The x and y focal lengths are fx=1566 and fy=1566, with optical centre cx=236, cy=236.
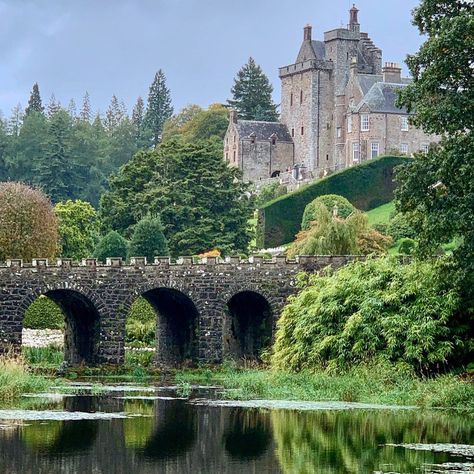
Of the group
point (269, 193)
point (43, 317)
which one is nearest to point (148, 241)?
point (43, 317)

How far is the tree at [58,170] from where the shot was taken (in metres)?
133

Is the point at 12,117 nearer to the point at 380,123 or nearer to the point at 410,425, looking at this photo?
the point at 380,123

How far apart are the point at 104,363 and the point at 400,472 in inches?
1334

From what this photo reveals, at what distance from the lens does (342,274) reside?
50531 millimetres

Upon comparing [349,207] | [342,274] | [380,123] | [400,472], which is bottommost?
[400,472]

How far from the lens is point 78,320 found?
64.0 meters

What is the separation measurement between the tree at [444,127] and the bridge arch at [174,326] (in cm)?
2007

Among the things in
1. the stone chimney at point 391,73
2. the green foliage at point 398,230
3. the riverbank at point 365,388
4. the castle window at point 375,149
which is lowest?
the riverbank at point 365,388

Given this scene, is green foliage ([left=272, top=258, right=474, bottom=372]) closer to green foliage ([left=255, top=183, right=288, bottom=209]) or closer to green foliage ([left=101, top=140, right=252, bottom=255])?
green foliage ([left=101, top=140, right=252, bottom=255])

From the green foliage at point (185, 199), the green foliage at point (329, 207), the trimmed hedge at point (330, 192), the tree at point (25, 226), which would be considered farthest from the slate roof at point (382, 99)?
the tree at point (25, 226)

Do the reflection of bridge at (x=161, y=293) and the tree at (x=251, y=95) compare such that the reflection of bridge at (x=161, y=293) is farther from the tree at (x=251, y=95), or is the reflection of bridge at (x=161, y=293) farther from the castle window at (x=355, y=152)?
the tree at (x=251, y=95)

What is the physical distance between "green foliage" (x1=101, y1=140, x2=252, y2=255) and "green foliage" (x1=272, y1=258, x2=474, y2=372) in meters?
38.9

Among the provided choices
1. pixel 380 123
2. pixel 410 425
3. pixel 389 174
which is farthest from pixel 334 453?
pixel 380 123

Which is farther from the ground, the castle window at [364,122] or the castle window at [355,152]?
the castle window at [364,122]
